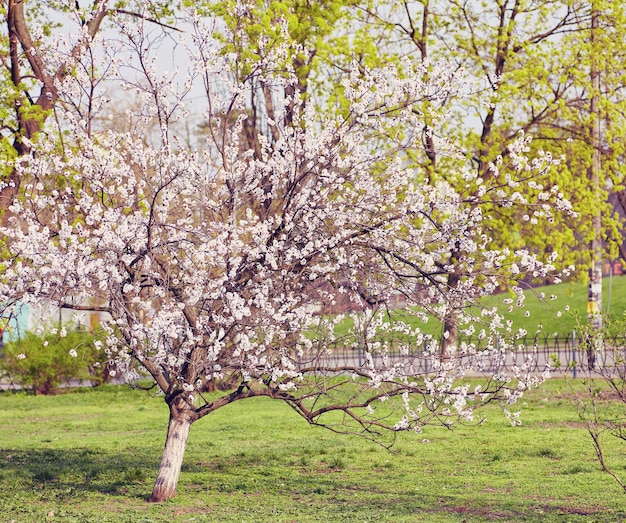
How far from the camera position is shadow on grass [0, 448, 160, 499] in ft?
32.8

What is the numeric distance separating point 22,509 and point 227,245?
10.8 ft

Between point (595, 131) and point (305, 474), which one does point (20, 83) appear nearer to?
point (305, 474)

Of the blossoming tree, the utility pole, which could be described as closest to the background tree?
the utility pole

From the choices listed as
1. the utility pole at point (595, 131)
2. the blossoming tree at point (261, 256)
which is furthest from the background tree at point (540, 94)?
the blossoming tree at point (261, 256)

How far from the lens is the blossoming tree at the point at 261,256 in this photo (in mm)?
8227

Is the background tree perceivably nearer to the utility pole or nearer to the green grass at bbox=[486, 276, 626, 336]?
the utility pole

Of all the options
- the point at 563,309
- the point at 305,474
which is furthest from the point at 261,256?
the point at 563,309

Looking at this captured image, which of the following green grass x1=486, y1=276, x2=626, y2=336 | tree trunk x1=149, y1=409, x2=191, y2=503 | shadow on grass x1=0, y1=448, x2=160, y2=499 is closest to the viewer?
tree trunk x1=149, y1=409, x2=191, y2=503

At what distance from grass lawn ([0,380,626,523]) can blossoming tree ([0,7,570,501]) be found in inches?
33.9

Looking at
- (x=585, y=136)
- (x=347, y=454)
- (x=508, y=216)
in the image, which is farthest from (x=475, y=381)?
(x=347, y=454)

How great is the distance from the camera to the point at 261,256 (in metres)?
8.41

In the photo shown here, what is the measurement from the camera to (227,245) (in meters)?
8.45

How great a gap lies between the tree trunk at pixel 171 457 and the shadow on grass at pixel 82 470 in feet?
1.29

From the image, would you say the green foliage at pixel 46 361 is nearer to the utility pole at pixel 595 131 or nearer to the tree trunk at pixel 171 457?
the utility pole at pixel 595 131
